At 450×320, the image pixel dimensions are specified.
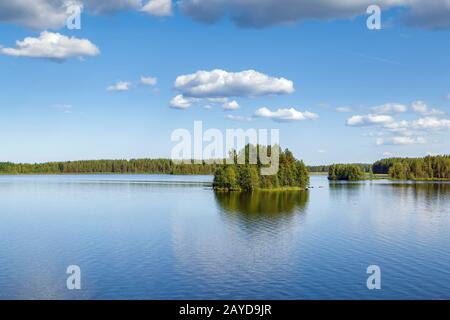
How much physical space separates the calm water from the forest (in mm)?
55476

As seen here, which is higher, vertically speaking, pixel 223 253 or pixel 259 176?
pixel 259 176

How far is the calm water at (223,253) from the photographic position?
34.2 meters

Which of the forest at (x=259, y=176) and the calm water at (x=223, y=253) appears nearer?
the calm water at (x=223, y=253)

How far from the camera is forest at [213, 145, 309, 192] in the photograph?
138 meters

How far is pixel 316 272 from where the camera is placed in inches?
1531

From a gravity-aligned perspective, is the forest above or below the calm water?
above

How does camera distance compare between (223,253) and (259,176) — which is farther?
(259,176)

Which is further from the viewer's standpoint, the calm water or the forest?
the forest

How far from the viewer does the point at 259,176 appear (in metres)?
142

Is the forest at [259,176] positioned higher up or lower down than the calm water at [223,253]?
higher up

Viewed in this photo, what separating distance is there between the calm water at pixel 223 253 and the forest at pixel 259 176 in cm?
5548

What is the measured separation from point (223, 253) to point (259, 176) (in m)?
96.5
